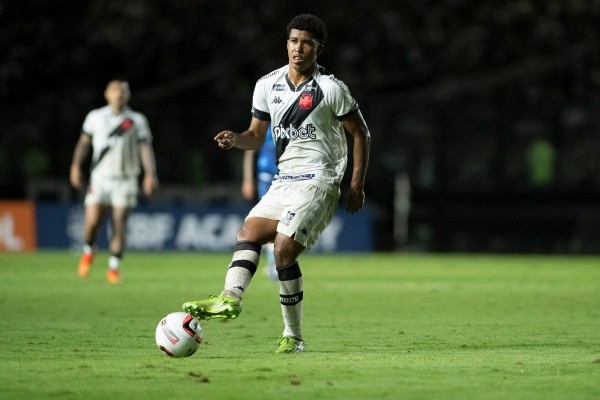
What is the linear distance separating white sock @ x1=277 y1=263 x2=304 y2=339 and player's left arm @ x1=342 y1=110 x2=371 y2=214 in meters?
Answer: 0.55

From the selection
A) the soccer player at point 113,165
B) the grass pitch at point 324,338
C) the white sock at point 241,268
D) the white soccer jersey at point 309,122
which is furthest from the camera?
the soccer player at point 113,165

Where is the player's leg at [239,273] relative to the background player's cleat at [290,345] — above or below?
above

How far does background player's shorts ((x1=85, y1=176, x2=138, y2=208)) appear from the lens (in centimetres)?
1538

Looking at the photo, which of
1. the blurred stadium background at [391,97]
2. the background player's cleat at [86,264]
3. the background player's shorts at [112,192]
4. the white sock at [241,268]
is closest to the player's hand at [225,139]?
the white sock at [241,268]

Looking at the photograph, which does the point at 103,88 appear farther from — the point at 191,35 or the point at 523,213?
the point at 523,213

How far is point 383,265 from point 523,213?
4.49 meters

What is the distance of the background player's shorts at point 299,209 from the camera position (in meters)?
7.91

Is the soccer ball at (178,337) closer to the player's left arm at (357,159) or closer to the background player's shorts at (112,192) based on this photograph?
the player's left arm at (357,159)

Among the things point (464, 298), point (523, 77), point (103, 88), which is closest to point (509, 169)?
point (523, 77)

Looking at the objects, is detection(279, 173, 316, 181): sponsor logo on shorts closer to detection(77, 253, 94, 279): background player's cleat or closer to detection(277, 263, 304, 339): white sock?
detection(277, 263, 304, 339): white sock

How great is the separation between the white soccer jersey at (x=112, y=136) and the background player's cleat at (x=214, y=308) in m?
8.23

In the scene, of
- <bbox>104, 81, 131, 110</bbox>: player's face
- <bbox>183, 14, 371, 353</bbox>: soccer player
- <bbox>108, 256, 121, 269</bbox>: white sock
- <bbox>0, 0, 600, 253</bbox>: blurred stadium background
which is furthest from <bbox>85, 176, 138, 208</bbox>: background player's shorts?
<bbox>183, 14, 371, 353</bbox>: soccer player

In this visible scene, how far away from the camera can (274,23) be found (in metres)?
25.5

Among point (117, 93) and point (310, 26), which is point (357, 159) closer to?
point (310, 26)
